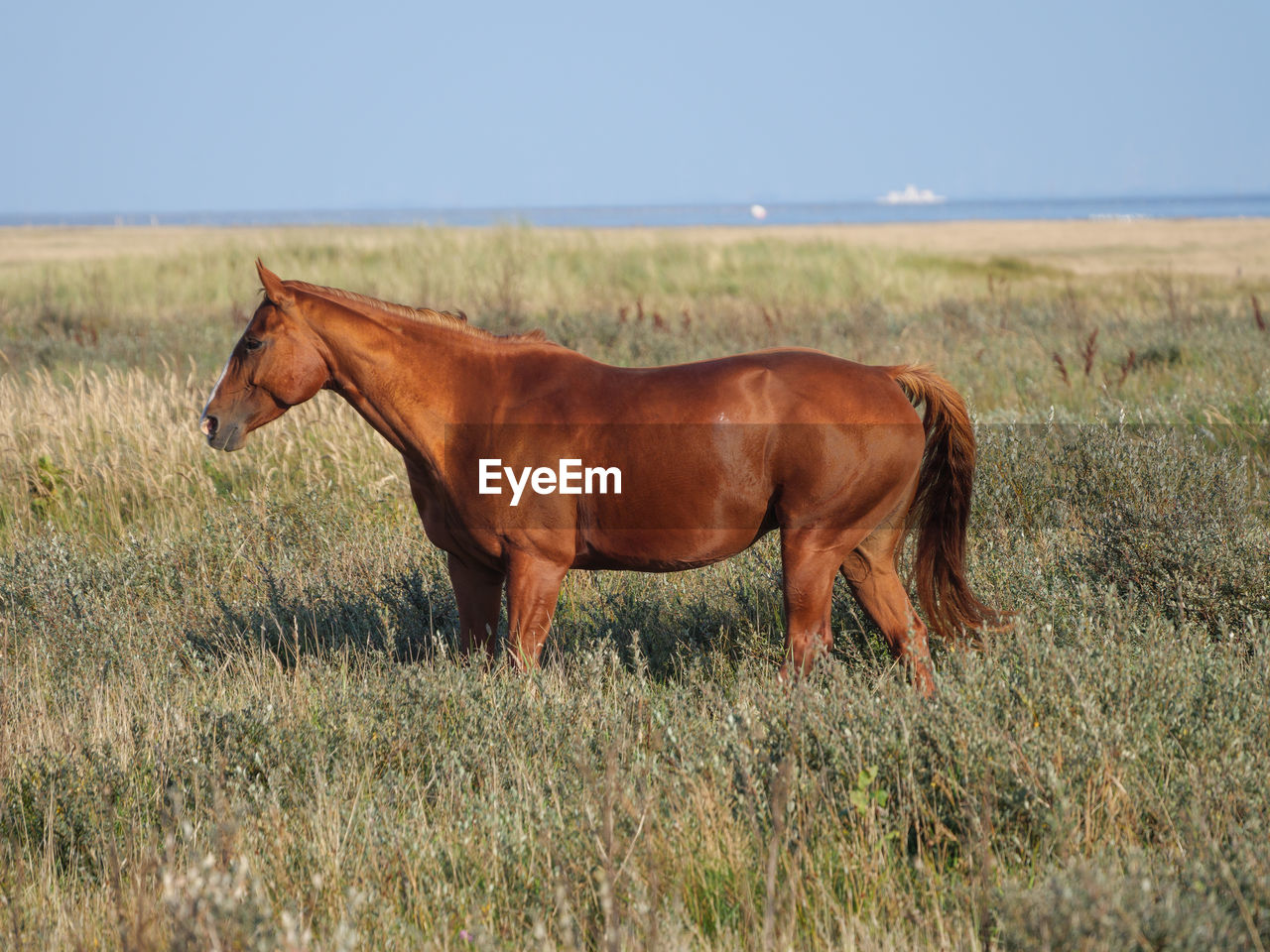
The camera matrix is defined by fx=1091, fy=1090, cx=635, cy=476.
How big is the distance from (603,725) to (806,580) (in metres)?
0.88

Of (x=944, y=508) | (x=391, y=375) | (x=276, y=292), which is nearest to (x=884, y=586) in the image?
(x=944, y=508)

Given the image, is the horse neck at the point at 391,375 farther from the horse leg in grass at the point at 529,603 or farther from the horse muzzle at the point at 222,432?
the horse leg in grass at the point at 529,603

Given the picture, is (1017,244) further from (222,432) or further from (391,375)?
(222,432)

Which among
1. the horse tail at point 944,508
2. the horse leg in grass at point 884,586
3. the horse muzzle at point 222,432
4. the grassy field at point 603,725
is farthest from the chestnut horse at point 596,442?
the grassy field at point 603,725

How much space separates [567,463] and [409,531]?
9.95 feet

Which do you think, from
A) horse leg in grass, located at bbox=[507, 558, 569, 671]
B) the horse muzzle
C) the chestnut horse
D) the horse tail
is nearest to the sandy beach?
the horse tail

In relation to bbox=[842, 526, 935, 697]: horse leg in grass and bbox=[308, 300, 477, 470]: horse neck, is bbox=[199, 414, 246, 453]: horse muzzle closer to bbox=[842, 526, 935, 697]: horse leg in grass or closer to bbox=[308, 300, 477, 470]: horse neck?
bbox=[308, 300, 477, 470]: horse neck

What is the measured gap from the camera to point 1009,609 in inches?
186

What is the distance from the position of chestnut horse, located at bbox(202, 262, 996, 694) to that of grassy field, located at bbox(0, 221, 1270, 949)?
1.32 ft

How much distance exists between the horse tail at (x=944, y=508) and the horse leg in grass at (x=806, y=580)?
1.98ft

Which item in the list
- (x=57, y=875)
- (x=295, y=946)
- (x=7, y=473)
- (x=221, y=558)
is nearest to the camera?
(x=295, y=946)

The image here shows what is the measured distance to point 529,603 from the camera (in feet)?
12.9

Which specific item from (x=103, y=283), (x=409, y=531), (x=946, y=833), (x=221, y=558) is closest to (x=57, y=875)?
(x=946, y=833)

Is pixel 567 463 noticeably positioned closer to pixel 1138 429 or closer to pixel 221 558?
pixel 221 558
